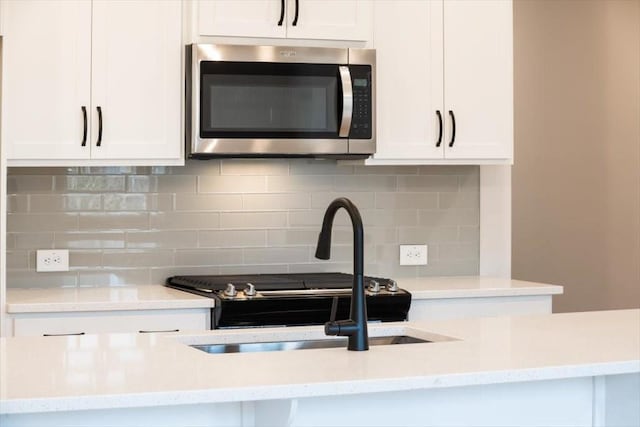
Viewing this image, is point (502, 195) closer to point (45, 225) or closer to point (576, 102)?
point (576, 102)

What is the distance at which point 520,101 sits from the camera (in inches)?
217

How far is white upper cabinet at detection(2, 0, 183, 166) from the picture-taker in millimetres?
3801

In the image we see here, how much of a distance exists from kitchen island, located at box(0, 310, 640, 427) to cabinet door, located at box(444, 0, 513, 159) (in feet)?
5.66

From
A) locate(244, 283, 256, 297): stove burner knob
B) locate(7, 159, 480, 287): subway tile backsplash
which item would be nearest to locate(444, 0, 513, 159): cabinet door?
locate(7, 159, 480, 287): subway tile backsplash

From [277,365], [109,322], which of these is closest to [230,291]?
[109,322]

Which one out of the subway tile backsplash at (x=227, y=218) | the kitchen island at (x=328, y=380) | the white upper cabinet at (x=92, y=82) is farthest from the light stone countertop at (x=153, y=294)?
the kitchen island at (x=328, y=380)

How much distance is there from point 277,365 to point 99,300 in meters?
1.73

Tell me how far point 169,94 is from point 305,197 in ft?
2.87

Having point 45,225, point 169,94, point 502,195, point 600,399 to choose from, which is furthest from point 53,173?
point 600,399

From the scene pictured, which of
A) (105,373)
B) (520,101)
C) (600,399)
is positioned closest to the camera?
(105,373)

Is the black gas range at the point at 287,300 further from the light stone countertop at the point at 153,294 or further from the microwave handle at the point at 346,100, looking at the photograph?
Result: the microwave handle at the point at 346,100

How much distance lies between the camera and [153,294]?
12.8 feet

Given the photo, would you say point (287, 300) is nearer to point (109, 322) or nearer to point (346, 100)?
point (109, 322)

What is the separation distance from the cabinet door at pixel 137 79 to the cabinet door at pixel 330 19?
49 centimetres
